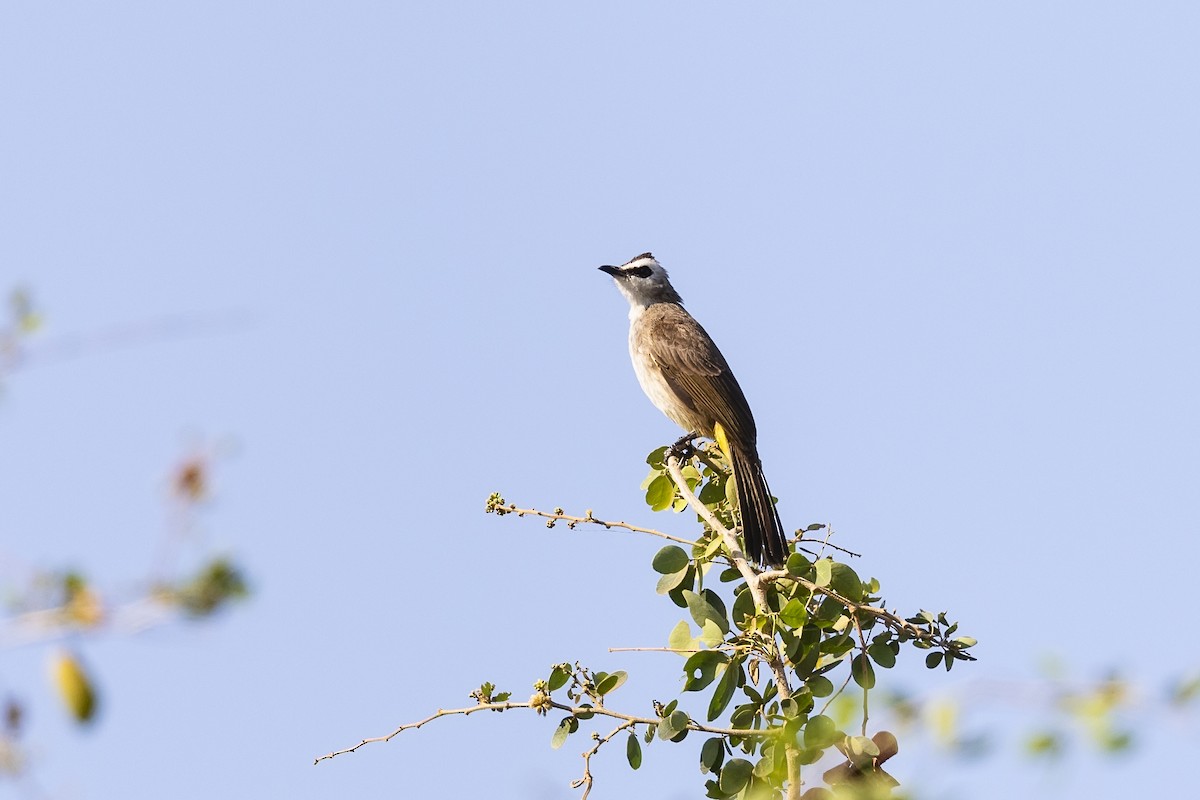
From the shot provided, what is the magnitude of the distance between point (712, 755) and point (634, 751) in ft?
0.75

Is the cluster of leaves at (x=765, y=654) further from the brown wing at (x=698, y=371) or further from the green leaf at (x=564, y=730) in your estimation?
the brown wing at (x=698, y=371)

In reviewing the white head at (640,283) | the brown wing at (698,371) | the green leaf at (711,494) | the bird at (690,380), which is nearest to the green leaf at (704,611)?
the green leaf at (711,494)

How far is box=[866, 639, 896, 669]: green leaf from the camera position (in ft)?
11.8

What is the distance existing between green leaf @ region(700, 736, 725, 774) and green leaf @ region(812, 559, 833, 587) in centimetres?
49

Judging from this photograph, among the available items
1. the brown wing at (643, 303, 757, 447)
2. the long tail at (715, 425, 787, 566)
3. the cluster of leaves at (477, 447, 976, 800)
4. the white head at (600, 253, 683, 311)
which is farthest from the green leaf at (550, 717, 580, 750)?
the white head at (600, 253, 683, 311)

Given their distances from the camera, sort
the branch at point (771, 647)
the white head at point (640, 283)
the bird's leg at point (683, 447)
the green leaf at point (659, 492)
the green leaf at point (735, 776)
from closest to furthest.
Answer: the branch at point (771, 647) → the green leaf at point (735, 776) → the green leaf at point (659, 492) → the bird's leg at point (683, 447) → the white head at point (640, 283)

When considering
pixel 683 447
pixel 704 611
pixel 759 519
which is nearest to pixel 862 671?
pixel 704 611

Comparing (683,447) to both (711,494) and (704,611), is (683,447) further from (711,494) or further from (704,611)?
(704,611)

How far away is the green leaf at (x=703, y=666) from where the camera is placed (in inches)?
138

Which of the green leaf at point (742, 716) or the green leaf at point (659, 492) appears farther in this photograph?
the green leaf at point (659, 492)

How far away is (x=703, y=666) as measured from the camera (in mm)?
3527

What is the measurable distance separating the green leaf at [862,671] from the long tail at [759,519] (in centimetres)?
133

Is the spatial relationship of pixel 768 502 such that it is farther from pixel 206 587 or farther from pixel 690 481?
pixel 206 587

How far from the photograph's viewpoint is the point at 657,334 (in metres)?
8.36
